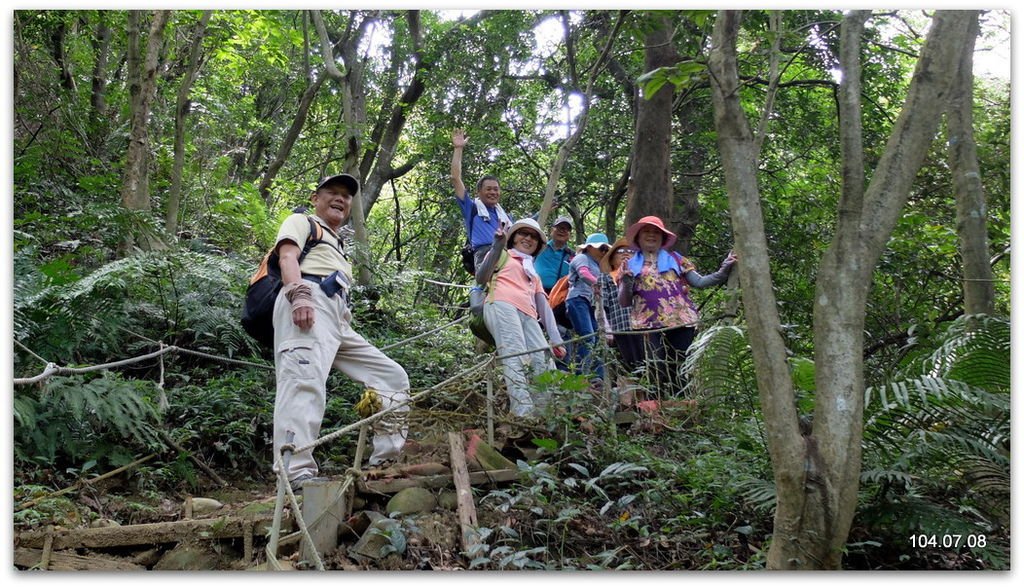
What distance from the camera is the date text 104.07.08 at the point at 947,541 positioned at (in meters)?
3.93

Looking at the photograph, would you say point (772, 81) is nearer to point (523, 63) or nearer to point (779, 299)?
point (779, 299)

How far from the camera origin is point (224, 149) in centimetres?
1412

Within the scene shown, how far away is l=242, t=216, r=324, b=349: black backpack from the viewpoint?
4.75 metres

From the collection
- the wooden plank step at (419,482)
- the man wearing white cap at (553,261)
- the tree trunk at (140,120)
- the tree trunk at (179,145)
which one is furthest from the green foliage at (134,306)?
the wooden plank step at (419,482)

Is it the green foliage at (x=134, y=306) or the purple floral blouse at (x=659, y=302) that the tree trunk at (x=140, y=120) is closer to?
the green foliage at (x=134, y=306)

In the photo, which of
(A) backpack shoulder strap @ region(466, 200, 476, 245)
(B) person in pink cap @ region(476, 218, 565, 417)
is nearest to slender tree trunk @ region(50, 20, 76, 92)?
(A) backpack shoulder strap @ region(466, 200, 476, 245)

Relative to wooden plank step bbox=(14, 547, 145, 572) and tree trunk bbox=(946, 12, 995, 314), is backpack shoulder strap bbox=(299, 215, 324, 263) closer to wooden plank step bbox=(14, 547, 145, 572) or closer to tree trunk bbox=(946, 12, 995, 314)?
wooden plank step bbox=(14, 547, 145, 572)

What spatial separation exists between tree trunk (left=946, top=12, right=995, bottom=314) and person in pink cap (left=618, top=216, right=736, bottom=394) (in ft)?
5.18

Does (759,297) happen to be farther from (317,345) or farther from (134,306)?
(134,306)

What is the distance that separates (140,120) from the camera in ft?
28.4

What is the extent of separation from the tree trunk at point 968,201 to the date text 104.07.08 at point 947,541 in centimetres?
168

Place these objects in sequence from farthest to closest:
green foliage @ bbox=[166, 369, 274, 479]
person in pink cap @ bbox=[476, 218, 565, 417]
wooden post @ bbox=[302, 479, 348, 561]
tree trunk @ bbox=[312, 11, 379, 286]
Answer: tree trunk @ bbox=[312, 11, 379, 286] → green foliage @ bbox=[166, 369, 274, 479] → person in pink cap @ bbox=[476, 218, 565, 417] → wooden post @ bbox=[302, 479, 348, 561]

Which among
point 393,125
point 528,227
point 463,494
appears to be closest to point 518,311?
point 528,227

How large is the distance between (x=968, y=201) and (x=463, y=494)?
3.57 m
